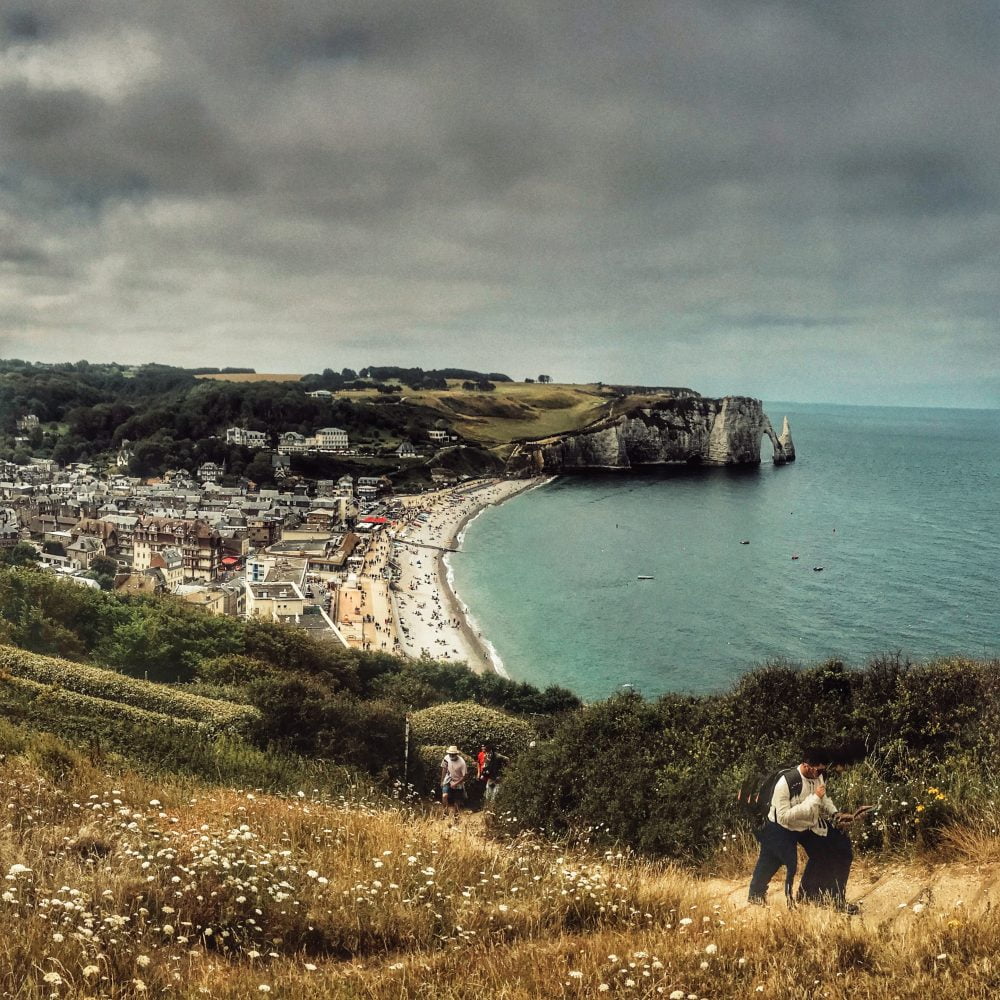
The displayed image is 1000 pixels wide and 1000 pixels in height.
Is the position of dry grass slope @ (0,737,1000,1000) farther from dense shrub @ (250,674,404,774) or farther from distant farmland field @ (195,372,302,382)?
distant farmland field @ (195,372,302,382)

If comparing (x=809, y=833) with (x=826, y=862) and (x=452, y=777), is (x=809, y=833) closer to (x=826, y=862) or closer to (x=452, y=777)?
(x=826, y=862)

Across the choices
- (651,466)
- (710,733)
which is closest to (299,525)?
(710,733)

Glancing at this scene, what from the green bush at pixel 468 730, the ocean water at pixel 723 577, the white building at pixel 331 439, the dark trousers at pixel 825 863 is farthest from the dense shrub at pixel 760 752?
the white building at pixel 331 439

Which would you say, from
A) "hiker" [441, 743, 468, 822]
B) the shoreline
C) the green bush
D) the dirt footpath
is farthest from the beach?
the dirt footpath

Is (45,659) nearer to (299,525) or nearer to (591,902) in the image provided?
(591,902)

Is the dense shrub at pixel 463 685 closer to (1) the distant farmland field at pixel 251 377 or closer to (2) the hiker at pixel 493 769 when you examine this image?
(2) the hiker at pixel 493 769

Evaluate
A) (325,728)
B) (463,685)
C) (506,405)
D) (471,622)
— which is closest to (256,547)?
(471,622)
